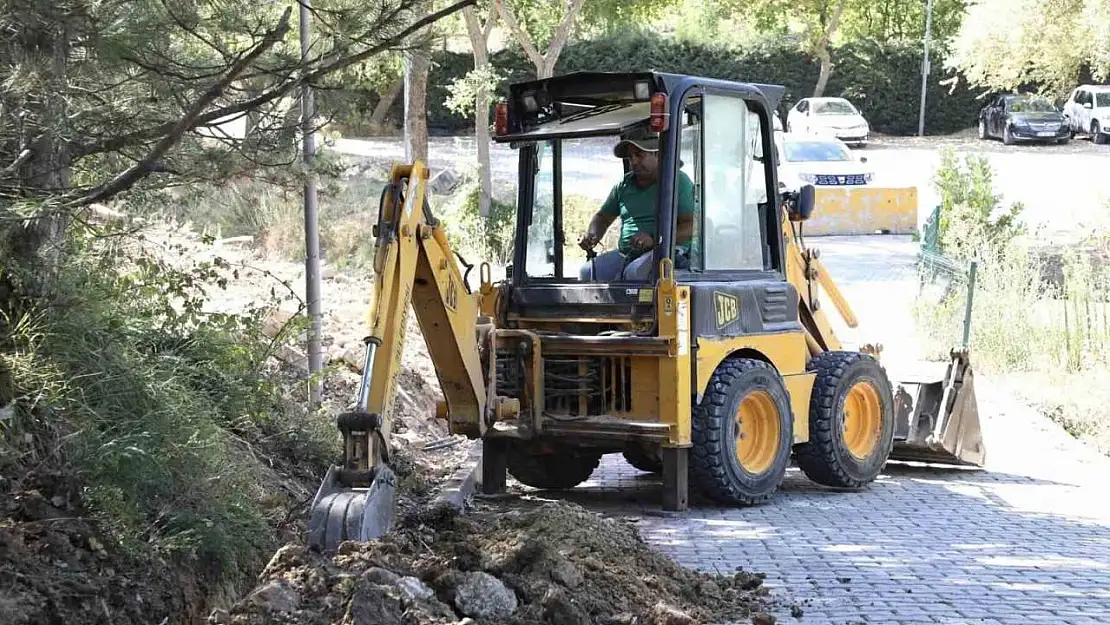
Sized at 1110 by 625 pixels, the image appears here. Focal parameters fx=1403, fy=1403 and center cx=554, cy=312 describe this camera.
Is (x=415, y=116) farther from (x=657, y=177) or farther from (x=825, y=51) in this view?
(x=825, y=51)

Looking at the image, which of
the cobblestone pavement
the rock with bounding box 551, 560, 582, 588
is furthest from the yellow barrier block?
the rock with bounding box 551, 560, 582, 588

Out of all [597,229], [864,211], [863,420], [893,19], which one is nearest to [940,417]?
[863,420]

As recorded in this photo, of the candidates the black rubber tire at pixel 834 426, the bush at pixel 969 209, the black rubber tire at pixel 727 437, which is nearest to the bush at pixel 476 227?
the bush at pixel 969 209

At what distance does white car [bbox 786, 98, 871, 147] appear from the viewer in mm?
42125

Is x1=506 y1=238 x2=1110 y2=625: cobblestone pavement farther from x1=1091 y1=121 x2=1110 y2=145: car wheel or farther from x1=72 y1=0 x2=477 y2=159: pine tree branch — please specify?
x1=1091 y1=121 x2=1110 y2=145: car wheel

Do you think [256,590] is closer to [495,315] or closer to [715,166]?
[495,315]

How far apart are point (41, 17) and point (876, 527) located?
211 inches

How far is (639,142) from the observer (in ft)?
27.7

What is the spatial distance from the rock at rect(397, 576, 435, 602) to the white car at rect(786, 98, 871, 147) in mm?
37445

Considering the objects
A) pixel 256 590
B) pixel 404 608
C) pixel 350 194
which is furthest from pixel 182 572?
pixel 350 194

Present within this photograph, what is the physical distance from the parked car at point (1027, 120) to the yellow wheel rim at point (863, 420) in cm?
3623

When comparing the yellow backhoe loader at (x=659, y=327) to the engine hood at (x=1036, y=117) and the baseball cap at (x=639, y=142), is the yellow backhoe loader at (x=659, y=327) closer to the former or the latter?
the baseball cap at (x=639, y=142)

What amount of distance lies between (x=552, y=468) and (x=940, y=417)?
3.07m

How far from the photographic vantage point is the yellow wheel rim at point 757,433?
873cm
